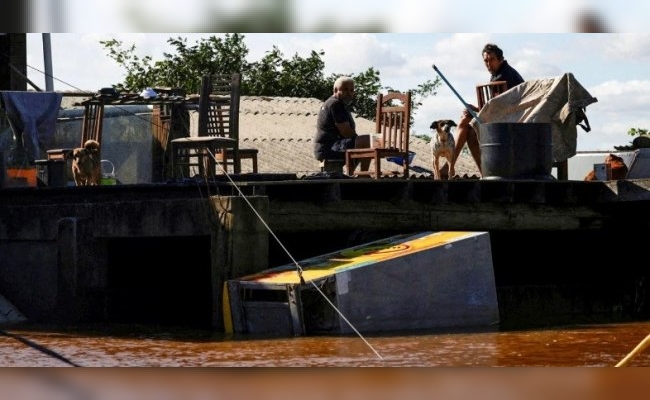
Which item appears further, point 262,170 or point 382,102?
point 262,170

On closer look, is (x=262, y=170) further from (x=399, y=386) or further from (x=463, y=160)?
(x=399, y=386)

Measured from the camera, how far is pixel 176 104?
674 inches

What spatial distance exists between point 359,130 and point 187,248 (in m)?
11.6

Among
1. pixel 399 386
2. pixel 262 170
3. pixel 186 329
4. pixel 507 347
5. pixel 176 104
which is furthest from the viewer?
pixel 262 170

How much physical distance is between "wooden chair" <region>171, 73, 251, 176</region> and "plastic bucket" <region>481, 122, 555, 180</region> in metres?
2.49

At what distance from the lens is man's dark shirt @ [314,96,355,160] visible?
14594 millimetres

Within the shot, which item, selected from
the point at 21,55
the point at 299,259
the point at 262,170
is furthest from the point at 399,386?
the point at 262,170

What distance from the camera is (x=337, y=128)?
48.3 feet

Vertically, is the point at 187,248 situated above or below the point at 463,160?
below

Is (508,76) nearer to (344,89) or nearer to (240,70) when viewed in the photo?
(344,89)

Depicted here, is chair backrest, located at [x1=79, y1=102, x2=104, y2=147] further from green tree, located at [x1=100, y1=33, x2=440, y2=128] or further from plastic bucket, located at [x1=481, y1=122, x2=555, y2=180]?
green tree, located at [x1=100, y1=33, x2=440, y2=128]

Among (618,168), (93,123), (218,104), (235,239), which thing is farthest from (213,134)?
(618,168)

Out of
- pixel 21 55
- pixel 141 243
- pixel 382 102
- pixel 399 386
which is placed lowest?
pixel 399 386

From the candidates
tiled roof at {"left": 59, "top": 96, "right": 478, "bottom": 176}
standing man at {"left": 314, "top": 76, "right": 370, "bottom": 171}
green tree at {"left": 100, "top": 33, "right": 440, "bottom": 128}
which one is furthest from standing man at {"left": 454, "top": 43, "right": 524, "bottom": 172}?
green tree at {"left": 100, "top": 33, "right": 440, "bottom": 128}
